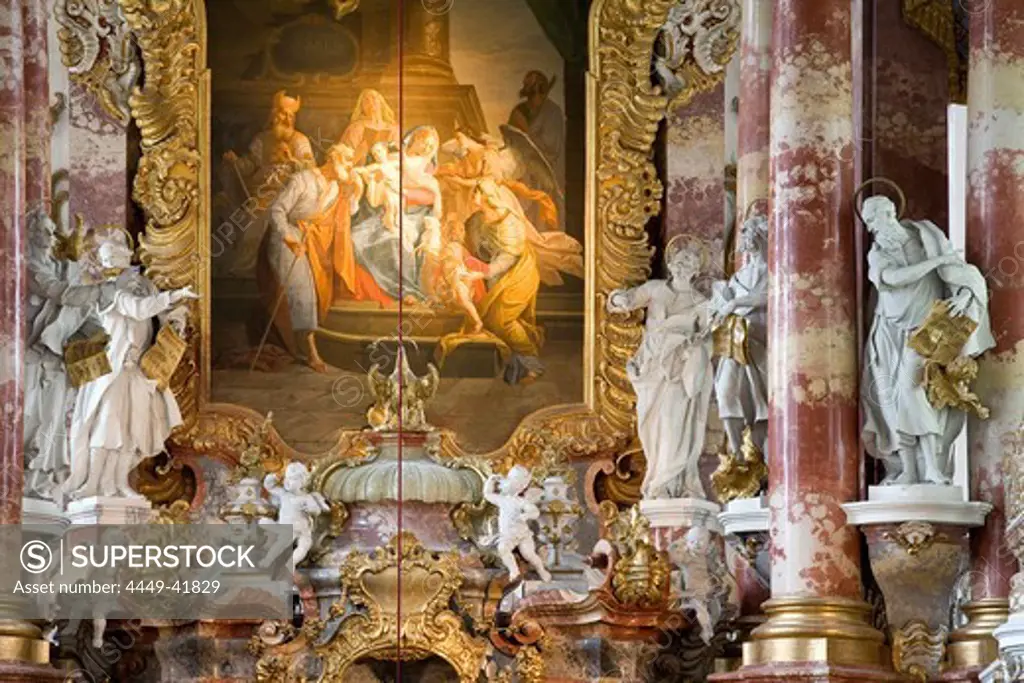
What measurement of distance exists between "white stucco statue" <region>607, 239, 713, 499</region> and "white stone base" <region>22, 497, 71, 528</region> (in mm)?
4527

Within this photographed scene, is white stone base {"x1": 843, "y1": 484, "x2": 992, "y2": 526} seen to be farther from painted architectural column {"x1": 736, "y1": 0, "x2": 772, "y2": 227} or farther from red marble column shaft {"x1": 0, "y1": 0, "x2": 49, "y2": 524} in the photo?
red marble column shaft {"x1": 0, "y1": 0, "x2": 49, "y2": 524}

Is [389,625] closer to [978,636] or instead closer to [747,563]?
[747,563]

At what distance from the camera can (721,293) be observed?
81.6 ft

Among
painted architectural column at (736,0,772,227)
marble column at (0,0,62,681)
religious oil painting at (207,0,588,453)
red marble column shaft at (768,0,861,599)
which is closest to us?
red marble column shaft at (768,0,861,599)

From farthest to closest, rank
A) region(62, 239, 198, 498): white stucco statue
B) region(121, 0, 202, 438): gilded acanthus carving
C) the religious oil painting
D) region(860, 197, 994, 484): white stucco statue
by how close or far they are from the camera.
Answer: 1. the religious oil painting
2. region(121, 0, 202, 438): gilded acanthus carving
3. region(62, 239, 198, 498): white stucco statue
4. region(860, 197, 994, 484): white stucco statue

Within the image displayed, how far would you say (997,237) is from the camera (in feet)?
75.8

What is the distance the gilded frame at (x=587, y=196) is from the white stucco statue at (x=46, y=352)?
1448mm

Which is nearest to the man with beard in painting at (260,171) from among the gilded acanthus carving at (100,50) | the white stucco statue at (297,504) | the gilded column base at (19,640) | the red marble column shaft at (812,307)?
the gilded acanthus carving at (100,50)

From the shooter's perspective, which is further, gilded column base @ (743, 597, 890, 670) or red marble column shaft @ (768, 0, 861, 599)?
red marble column shaft @ (768, 0, 861, 599)

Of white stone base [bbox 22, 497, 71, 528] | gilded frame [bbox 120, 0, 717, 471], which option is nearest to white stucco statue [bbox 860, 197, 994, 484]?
gilded frame [bbox 120, 0, 717, 471]

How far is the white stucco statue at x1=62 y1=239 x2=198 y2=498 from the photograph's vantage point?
1025 inches

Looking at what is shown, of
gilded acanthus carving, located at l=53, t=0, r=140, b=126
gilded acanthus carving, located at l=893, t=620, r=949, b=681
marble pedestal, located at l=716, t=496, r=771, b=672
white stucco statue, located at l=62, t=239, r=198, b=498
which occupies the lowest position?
gilded acanthus carving, located at l=893, t=620, r=949, b=681

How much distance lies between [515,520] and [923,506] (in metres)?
4.09

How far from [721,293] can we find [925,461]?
8.42 feet
